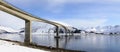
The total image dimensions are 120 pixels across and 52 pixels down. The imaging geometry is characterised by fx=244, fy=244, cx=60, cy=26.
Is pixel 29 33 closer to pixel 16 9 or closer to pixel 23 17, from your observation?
pixel 23 17

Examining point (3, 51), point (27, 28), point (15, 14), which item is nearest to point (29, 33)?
point (27, 28)

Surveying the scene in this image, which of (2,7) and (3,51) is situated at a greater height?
(2,7)

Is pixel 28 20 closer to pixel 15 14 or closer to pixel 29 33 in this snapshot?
pixel 29 33

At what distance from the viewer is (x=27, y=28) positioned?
75.8m

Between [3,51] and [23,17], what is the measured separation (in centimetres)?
4657

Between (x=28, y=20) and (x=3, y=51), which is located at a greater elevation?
(x=28, y=20)

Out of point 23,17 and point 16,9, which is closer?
point 16,9

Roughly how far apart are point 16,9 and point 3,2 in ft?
35.6

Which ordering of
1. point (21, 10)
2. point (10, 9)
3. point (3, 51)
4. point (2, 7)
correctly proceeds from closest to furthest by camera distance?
point (3, 51)
point (2, 7)
point (10, 9)
point (21, 10)

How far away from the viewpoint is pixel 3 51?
24516 mm

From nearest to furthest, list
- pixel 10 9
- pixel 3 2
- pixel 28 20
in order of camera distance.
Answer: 1. pixel 3 2
2. pixel 10 9
3. pixel 28 20

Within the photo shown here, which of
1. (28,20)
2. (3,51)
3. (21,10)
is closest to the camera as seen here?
(3,51)

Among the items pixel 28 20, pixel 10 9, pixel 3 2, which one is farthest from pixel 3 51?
pixel 28 20

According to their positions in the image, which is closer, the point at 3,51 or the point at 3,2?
the point at 3,51
